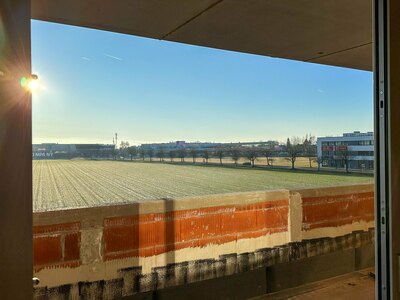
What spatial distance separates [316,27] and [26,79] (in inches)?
85.3

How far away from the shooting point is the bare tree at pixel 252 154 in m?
3.74

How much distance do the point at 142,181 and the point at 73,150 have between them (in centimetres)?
80

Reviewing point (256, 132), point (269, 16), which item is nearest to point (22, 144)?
point (269, 16)

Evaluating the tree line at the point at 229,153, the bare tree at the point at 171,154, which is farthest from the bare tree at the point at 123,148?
the bare tree at the point at 171,154

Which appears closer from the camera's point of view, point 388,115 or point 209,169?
point 388,115

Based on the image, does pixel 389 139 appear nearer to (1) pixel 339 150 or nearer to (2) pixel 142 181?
(2) pixel 142 181

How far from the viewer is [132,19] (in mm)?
2213

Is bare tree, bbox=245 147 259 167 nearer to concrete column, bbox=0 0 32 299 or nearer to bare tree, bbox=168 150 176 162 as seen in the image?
bare tree, bbox=168 150 176 162

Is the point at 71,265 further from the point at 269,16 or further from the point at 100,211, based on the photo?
the point at 269,16

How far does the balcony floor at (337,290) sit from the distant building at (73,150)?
1.85 m

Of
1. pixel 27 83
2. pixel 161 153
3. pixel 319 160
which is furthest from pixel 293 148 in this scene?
pixel 27 83

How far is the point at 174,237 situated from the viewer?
8.64ft

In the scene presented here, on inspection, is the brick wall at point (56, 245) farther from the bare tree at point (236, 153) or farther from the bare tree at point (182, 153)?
the bare tree at point (236, 153)

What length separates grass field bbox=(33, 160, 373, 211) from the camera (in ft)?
7.56
